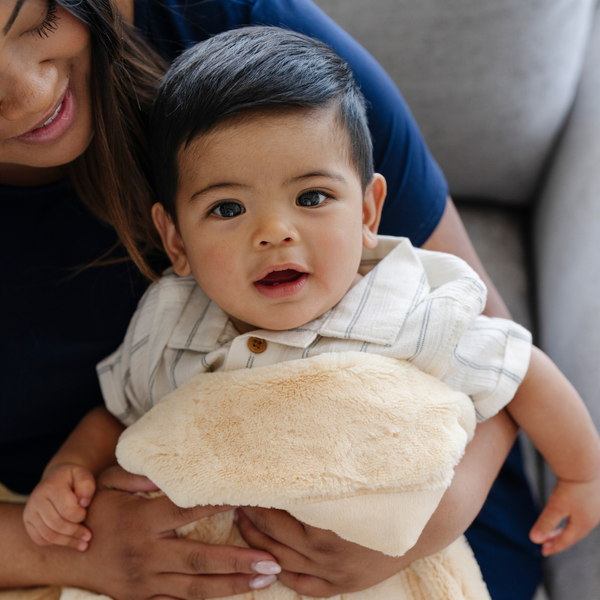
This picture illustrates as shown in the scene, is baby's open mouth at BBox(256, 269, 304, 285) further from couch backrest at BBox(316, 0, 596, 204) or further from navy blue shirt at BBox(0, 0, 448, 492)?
couch backrest at BBox(316, 0, 596, 204)

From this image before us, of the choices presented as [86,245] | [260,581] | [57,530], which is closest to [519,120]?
[86,245]

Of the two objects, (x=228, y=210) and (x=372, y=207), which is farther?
(x=372, y=207)

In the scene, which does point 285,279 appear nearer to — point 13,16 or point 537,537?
point 13,16

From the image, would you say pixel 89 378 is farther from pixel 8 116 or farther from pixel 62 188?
pixel 8 116

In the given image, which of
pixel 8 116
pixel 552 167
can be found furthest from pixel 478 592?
pixel 552 167

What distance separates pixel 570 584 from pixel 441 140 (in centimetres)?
95

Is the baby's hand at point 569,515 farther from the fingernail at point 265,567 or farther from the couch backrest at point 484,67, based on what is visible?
the couch backrest at point 484,67

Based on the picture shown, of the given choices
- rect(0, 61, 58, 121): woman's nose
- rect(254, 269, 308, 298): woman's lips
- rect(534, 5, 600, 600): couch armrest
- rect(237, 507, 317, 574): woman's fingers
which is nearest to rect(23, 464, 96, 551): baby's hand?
rect(237, 507, 317, 574): woman's fingers

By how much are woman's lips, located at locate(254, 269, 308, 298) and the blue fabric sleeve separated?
27 centimetres

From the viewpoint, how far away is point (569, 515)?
0.85 meters

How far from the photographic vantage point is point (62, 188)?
824mm

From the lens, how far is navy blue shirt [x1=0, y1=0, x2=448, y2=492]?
83 cm

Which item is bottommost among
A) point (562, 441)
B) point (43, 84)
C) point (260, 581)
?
point (260, 581)

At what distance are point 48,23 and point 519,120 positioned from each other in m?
1.00
